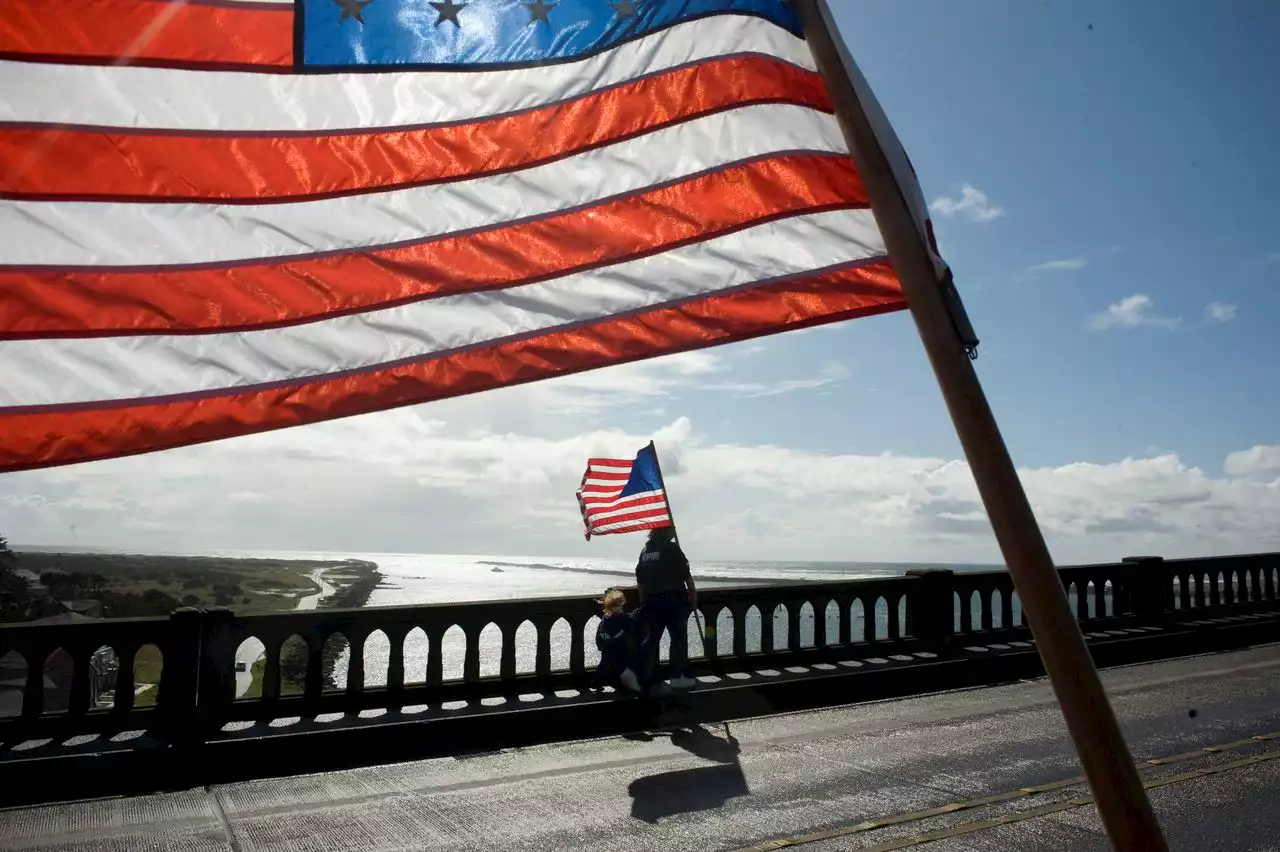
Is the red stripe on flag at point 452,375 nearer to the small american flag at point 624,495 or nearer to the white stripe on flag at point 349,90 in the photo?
the white stripe on flag at point 349,90

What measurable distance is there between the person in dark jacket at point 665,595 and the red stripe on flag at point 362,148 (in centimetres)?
854

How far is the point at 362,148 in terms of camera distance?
12.1ft

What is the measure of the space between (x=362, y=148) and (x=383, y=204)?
211mm

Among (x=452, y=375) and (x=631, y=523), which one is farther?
(x=631, y=523)

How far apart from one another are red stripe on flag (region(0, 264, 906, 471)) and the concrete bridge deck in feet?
13.8

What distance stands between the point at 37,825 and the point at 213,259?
6.16 metres

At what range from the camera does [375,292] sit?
12.3ft

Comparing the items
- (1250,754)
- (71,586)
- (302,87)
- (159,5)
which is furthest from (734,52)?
(71,586)

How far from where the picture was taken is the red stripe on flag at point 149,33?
314 cm

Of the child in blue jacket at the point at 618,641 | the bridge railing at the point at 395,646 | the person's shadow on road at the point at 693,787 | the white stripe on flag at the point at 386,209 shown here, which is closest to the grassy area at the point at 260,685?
the bridge railing at the point at 395,646

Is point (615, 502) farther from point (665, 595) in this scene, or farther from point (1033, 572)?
point (1033, 572)

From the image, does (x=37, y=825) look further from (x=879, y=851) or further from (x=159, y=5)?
(x=159, y=5)

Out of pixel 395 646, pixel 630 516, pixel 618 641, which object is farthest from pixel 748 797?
pixel 630 516

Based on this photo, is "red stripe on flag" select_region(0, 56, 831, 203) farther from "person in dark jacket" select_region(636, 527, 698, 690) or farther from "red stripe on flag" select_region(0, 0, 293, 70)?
"person in dark jacket" select_region(636, 527, 698, 690)
